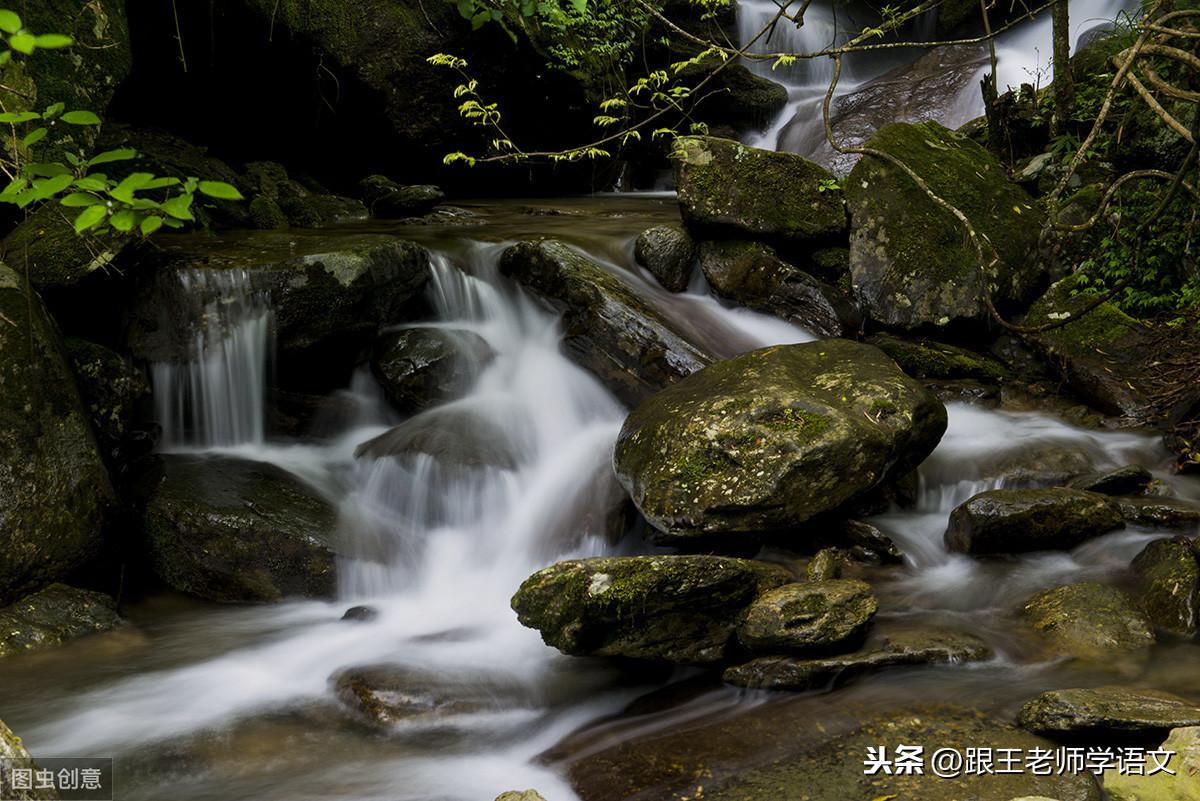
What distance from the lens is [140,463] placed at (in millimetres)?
5520

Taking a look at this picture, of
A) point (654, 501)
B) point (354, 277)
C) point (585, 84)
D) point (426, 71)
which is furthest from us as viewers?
point (585, 84)

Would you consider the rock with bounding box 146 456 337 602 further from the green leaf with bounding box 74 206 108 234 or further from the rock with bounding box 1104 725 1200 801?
the rock with bounding box 1104 725 1200 801

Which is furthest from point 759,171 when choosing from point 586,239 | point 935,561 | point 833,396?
point 935,561

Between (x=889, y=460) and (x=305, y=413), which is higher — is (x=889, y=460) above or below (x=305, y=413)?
below

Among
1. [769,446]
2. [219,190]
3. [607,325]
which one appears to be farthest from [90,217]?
[607,325]

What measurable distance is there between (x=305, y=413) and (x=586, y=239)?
3.20m

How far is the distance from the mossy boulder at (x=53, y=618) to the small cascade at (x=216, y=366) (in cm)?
Answer: 153

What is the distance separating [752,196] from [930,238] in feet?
4.96

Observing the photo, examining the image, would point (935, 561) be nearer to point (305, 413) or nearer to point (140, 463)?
point (305, 413)

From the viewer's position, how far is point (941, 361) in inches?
266

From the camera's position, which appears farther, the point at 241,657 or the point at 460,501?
the point at 460,501

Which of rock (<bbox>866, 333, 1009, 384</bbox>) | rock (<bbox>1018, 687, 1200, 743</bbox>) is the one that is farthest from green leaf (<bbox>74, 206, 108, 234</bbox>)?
rock (<bbox>866, 333, 1009, 384</bbox>)

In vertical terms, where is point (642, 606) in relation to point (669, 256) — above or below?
below

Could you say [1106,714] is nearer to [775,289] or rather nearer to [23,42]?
[23,42]
